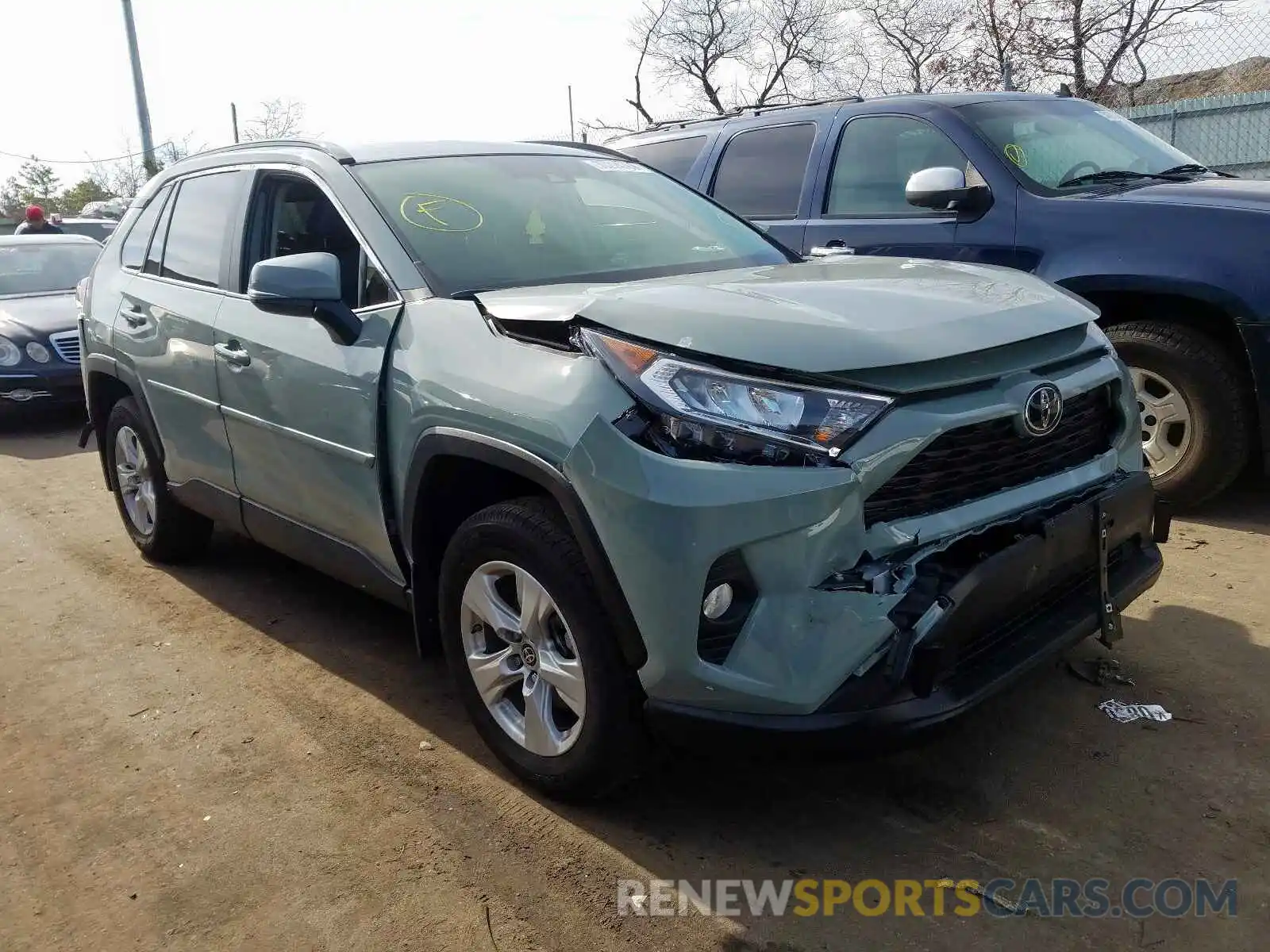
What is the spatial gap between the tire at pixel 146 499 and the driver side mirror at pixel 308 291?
178cm

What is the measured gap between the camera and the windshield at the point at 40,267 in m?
9.91

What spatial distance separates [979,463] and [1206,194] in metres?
2.95

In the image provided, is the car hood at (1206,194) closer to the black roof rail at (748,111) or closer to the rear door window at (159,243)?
the black roof rail at (748,111)

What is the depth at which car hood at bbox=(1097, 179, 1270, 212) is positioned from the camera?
461 centimetres

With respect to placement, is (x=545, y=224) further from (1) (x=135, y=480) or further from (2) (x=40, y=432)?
(2) (x=40, y=432)

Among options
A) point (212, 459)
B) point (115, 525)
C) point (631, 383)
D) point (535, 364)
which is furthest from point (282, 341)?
point (115, 525)

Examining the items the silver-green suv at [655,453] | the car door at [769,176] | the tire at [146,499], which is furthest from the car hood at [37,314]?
the silver-green suv at [655,453]

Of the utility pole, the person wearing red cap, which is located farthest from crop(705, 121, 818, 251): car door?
the utility pole

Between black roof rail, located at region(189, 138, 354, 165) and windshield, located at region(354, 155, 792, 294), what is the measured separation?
0.11m

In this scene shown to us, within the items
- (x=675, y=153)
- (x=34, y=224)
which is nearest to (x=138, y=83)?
(x=34, y=224)

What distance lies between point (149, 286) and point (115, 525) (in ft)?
6.19

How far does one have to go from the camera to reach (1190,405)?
4.76 meters

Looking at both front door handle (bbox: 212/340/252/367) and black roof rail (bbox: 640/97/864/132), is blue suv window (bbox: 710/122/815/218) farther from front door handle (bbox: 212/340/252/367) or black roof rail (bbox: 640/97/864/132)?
front door handle (bbox: 212/340/252/367)

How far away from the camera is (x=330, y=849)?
9.32ft
